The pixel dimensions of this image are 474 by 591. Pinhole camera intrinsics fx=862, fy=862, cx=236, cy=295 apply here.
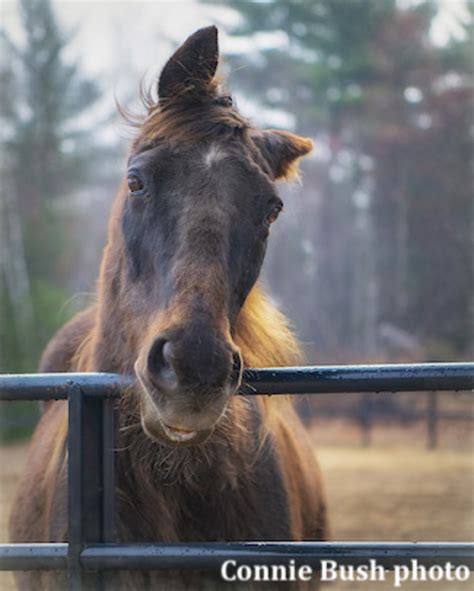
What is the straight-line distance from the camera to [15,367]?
1808 cm

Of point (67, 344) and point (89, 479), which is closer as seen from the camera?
point (89, 479)

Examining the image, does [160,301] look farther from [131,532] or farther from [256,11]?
[256,11]

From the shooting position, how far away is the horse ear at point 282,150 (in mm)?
3201

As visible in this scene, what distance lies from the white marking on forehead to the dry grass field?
Answer: 210cm

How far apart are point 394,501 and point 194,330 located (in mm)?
7567

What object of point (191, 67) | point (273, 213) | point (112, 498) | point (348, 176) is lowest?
point (112, 498)

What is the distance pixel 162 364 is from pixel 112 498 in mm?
423

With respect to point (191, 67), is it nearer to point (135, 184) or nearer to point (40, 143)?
point (135, 184)

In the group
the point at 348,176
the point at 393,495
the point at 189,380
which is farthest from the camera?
the point at 348,176

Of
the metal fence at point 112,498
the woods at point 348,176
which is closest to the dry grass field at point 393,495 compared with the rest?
the metal fence at point 112,498

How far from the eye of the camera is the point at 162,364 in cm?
231

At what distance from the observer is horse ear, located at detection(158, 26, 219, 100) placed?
116 inches

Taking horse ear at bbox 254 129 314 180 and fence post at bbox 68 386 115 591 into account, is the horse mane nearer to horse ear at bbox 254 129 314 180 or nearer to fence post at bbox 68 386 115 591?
horse ear at bbox 254 129 314 180

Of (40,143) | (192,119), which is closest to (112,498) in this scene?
(192,119)
